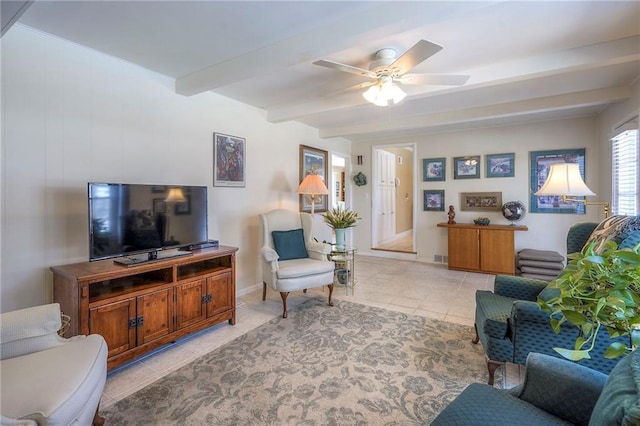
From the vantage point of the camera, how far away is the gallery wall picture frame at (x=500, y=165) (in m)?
4.98

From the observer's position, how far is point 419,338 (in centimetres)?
266

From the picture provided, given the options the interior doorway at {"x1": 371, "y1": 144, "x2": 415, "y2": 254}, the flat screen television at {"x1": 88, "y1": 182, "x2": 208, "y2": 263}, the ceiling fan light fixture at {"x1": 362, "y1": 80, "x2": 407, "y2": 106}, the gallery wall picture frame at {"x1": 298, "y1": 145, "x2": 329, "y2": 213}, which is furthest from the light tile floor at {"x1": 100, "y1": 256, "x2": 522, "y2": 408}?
the ceiling fan light fixture at {"x1": 362, "y1": 80, "x2": 407, "y2": 106}

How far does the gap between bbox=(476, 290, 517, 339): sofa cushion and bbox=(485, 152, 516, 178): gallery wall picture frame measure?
3364 millimetres

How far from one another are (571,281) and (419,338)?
6.69ft

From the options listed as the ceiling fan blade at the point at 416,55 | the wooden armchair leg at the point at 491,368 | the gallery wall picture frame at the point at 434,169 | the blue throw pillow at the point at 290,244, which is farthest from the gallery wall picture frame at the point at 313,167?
the wooden armchair leg at the point at 491,368

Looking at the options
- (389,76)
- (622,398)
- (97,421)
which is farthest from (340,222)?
(622,398)

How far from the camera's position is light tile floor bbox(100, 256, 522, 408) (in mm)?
2156

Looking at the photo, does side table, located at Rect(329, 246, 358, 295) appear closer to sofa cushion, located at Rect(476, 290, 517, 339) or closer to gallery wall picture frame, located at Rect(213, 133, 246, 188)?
gallery wall picture frame, located at Rect(213, 133, 246, 188)

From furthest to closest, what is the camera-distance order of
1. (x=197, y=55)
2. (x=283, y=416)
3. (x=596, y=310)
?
(x=197, y=55) < (x=283, y=416) < (x=596, y=310)

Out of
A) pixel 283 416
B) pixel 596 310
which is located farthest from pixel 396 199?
pixel 596 310

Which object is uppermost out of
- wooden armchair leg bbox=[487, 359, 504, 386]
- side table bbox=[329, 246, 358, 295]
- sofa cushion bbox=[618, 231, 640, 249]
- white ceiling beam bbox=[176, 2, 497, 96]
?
white ceiling beam bbox=[176, 2, 497, 96]

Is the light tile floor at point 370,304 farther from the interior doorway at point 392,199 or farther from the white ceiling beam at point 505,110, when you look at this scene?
the white ceiling beam at point 505,110

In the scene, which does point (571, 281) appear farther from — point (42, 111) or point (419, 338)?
point (42, 111)

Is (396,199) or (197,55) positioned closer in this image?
(197,55)
